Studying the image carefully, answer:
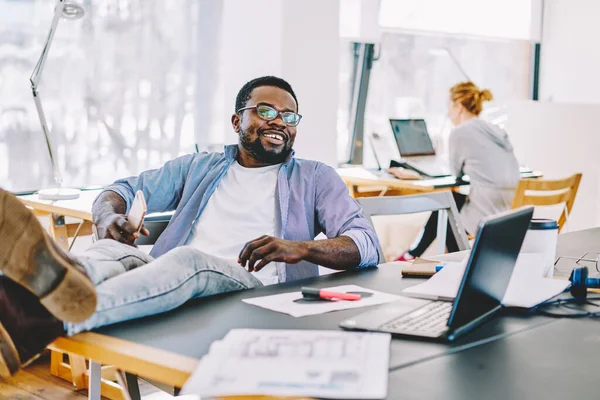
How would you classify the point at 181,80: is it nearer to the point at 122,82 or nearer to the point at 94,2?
the point at 122,82

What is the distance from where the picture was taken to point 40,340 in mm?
1268

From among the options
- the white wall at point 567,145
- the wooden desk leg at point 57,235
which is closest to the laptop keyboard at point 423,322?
the wooden desk leg at point 57,235

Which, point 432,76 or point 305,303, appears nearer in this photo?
point 305,303

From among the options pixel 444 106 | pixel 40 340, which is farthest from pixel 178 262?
pixel 444 106

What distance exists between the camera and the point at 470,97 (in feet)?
15.6

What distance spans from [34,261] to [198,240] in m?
1.19

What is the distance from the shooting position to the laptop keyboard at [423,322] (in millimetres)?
1343

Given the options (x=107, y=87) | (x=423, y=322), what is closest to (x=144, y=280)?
(x=423, y=322)

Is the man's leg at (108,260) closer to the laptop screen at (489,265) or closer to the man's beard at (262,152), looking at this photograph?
the laptop screen at (489,265)

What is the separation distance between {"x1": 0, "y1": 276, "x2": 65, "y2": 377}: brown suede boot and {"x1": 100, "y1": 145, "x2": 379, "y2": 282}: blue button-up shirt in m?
1.01

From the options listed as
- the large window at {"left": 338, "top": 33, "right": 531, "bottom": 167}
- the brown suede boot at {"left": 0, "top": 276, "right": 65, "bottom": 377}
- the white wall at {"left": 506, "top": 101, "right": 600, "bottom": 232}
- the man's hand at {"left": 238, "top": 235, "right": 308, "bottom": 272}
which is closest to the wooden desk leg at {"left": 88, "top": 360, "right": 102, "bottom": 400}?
the man's hand at {"left": 238, "top": 235, "right": 308, "bottom": 272}

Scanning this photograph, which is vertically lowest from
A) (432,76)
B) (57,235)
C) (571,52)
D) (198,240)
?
(57,235)

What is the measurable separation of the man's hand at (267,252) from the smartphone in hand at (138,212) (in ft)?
0.95

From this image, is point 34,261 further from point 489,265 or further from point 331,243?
point 331,243
